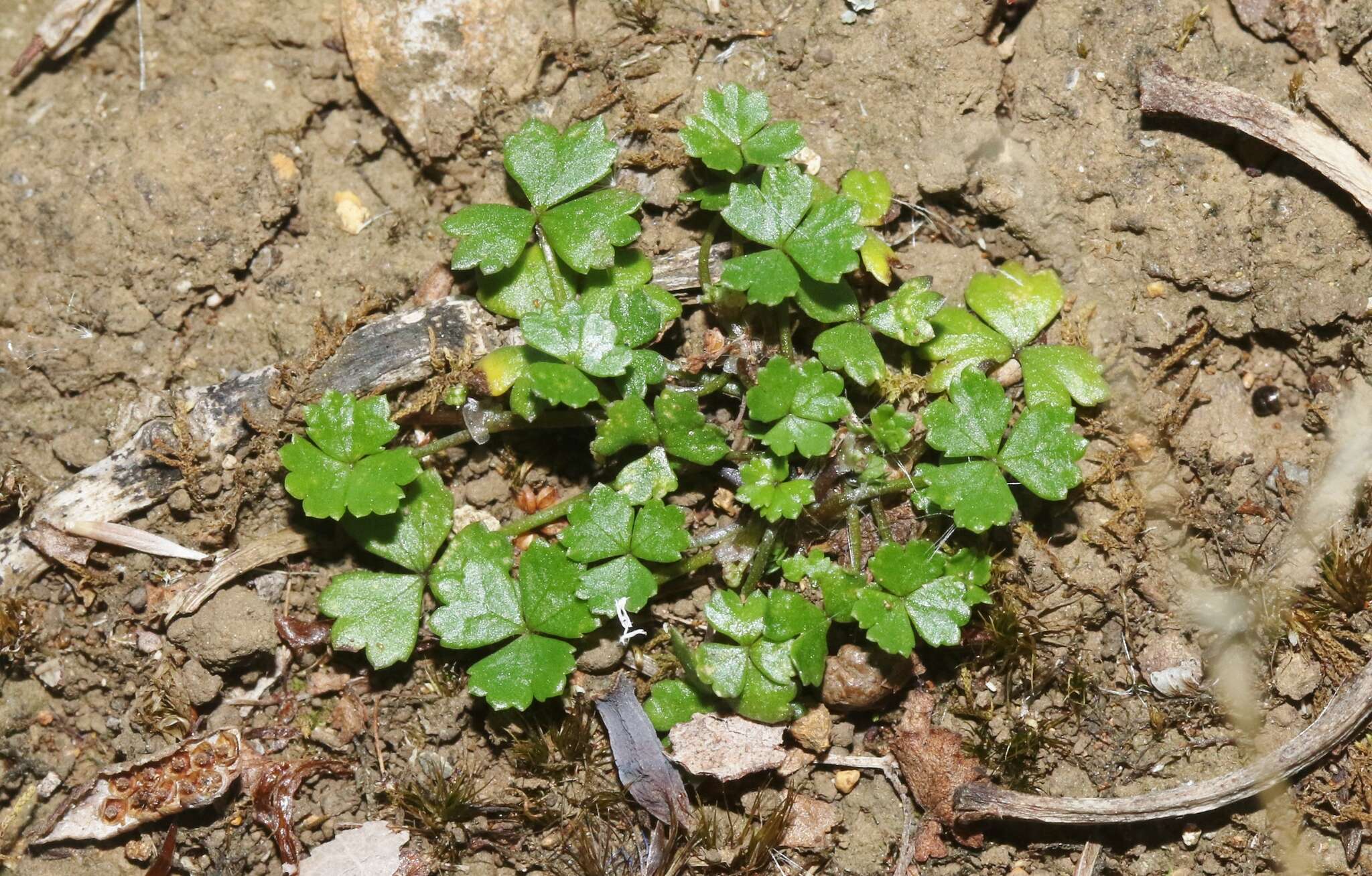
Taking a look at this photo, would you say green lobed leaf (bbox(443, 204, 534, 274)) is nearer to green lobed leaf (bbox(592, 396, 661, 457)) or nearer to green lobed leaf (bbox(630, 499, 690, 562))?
green lobed leaf (bbox(592, 396, 661, 457))

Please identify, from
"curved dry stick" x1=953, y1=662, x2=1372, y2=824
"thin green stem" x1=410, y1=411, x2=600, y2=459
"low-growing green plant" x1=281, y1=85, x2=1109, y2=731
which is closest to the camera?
"curved dry stick" x1=953, y1=662, x2=1372, y2=824

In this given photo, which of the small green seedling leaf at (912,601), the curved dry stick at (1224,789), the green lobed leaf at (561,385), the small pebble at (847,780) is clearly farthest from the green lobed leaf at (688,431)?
the curved dry stick at (1224,789)

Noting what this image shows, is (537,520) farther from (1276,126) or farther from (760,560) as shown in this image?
(1276,126)

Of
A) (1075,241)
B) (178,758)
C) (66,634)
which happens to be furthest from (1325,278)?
(66,634)

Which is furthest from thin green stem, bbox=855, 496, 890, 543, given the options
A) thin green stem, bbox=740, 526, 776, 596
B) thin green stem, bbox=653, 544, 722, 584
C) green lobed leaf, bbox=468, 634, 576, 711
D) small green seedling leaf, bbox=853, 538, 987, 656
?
green lobed leaf, bbox=468, 634, 576, 711

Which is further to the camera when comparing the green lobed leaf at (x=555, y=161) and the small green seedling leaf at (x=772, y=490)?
the green lobed leaf at (x=555, y=161)

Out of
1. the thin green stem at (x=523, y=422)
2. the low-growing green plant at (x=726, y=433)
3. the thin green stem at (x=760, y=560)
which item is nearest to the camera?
the low-growing green plant at (x=726, y=433)

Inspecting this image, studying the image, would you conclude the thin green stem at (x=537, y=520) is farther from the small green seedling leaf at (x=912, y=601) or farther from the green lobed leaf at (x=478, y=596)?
the small green seedling leaf at (x=912, y=601)
